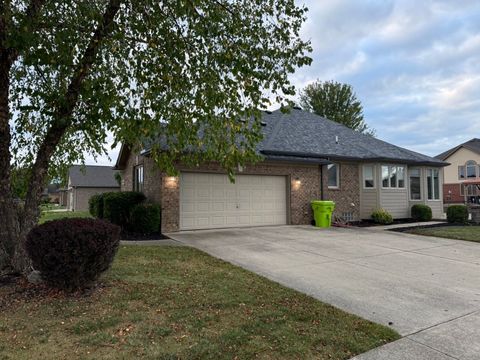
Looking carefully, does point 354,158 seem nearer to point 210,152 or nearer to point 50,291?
point 210,152

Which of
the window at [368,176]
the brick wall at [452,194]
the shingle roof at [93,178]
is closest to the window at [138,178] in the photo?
the window at [368,176]

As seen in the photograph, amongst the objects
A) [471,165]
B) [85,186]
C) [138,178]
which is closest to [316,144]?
[138,178]

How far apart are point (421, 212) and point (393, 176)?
A: 2255mm

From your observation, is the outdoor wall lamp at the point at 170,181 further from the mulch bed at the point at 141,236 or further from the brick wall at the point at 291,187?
the mulch bed at the point at 141,236

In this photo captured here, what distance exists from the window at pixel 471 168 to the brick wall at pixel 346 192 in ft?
89.2

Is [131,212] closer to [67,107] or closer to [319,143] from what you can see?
[67,107]

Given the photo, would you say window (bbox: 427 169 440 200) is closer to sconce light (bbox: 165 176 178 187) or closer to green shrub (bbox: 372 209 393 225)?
green shrub (bbox: 372 209 393 225)

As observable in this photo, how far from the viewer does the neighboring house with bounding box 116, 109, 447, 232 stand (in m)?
12.7

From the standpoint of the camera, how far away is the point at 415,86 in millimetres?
19906

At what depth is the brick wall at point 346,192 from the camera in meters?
15.9

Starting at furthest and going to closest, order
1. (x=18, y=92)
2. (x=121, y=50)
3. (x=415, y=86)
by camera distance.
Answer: (x=415, y=86)
(x=18, y=92)
(x=121, y=50)

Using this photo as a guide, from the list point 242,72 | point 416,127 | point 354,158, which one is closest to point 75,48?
point 242,72

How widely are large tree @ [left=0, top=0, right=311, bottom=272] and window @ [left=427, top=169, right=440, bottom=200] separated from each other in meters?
15.6

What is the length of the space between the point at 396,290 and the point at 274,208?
9.12 m
